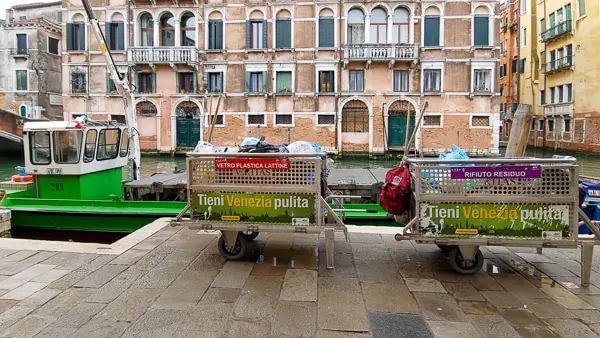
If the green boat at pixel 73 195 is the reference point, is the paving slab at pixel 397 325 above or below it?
below

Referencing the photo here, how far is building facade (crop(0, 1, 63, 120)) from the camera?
32.4 metres

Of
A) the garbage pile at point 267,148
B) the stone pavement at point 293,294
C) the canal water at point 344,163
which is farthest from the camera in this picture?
the canal water at point 344,163

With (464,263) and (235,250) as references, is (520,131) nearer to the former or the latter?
(464,263)

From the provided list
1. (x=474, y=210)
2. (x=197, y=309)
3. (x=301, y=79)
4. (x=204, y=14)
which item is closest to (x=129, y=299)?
(x=197, y=309)

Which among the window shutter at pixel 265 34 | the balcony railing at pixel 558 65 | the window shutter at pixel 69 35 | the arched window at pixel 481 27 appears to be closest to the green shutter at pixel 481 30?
the arched window at pixel 481 27

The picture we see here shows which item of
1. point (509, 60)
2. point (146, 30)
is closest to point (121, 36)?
point (146, 30)

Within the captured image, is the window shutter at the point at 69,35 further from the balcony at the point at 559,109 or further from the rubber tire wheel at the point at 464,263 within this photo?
the balcony at the point at 559,109

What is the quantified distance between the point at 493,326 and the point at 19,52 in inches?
1496

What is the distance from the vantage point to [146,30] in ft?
84.9

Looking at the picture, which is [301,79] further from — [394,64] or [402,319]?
[402,319]

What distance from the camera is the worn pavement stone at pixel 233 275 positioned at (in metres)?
4.27

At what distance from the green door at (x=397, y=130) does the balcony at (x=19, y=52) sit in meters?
27.1

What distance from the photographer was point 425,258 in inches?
201

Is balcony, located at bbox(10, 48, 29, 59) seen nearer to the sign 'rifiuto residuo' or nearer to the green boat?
the green boat
